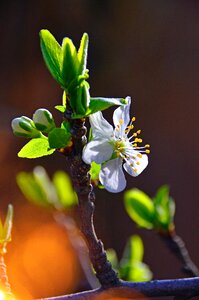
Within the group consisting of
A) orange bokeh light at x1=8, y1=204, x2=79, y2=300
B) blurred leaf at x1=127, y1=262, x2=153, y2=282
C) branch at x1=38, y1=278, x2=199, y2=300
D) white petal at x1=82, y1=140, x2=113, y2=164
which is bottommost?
orange bokeh light at x1=8, y1=204, x2=79, y2=300

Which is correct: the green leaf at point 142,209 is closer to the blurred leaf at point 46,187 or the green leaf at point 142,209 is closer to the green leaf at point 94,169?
the blurred leaf at point 46,187

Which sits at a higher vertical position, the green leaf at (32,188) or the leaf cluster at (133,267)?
the green leaf at (32,188)

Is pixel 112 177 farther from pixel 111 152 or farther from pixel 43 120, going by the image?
pixel 43 120

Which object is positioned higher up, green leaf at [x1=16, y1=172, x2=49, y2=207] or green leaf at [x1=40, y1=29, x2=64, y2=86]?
green leaf at [x1=40, y1=29, x2=64, y2=86]

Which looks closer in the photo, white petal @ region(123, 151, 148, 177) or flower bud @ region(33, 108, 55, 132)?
flower bud @ region(33, 108, 55, 132)

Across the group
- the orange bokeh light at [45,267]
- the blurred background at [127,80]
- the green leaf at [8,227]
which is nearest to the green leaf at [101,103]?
the green leaf at [8,227]

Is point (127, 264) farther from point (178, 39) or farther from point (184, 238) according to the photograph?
point (178, 39)

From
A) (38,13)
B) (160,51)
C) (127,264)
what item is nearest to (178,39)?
(160,51)

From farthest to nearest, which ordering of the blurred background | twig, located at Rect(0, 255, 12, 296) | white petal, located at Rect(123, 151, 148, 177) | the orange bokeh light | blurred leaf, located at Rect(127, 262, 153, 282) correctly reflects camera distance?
the blurred background, the orange bokeh light, blurred leaf, located at Rect(127, 262, 153, 282), white petal, located at Rect(123, 151, 148, 177), twig, located at Rect(0, 255, 12, 296)

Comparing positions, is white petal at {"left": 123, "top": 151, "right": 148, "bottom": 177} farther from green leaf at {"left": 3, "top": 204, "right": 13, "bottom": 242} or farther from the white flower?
green leaf at {"left": 3, "top": 204, "right": 13, "bottom": 242}

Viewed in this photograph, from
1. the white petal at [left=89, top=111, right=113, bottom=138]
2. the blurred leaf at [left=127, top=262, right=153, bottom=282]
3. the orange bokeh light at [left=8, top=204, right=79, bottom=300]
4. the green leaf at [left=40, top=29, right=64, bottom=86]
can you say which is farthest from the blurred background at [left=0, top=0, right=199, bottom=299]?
the green leaf at [left=40, top=29, right=64, bottom=86]
